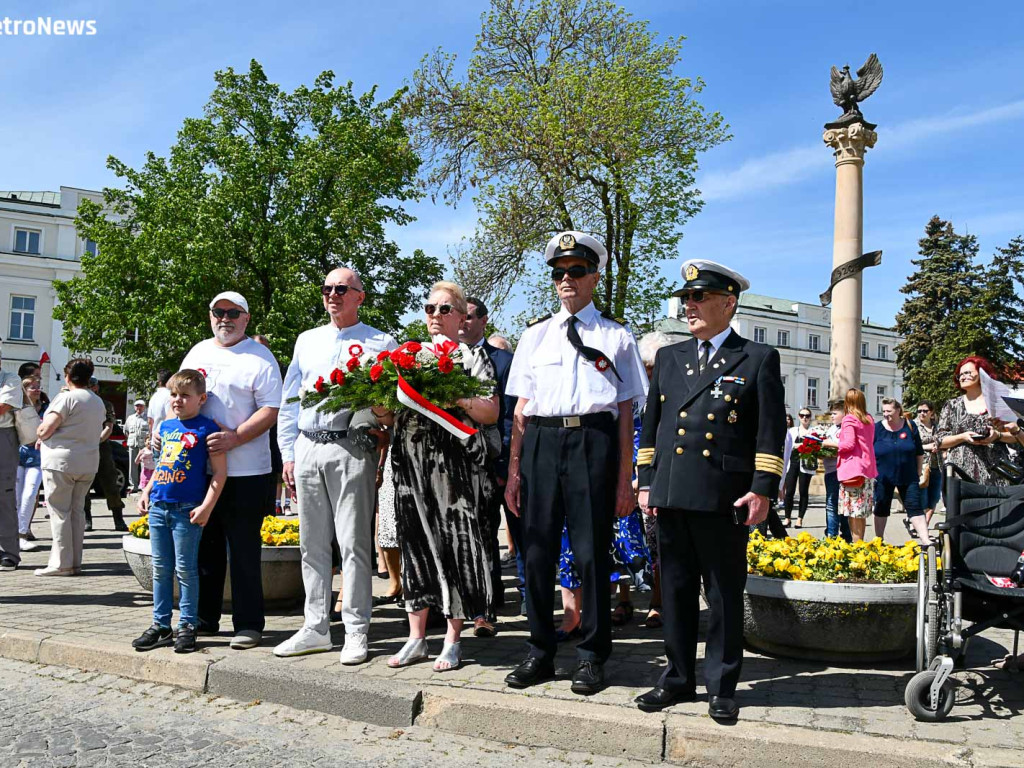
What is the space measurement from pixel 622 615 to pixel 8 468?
6484 millimetres

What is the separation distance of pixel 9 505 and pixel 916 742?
8707mm

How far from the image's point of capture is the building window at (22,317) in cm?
4959

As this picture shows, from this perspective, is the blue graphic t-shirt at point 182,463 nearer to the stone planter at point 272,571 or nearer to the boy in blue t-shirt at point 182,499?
the boy in blue t-shirt at point 182,499

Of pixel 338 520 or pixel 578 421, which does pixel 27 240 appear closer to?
pixel 338 520

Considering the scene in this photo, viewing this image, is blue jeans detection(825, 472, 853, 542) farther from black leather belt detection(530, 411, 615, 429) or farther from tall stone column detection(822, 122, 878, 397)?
tall stone column detection(822, 122, 878, 397)

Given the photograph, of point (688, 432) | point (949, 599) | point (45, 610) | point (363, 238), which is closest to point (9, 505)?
point (45, 610)

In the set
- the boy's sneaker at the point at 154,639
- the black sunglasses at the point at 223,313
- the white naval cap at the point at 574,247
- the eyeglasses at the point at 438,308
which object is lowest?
the boy's sneaker at the point at 154,639

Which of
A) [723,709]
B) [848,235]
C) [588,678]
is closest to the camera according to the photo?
[723,709]

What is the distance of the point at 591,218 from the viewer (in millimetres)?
25953

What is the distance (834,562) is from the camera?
544 cm

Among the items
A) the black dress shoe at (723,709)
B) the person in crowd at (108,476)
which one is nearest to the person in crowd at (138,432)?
the person in crowd at (108,476)

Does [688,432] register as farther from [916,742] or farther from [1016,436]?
[1016,436]

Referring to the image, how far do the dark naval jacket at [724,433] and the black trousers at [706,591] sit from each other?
0.47 feet

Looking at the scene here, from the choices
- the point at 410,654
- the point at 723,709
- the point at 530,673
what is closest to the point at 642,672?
the point at 530,673
